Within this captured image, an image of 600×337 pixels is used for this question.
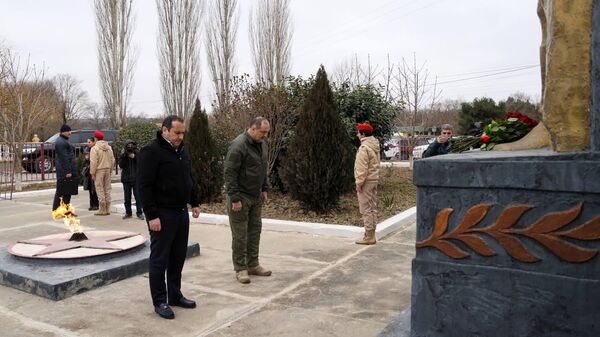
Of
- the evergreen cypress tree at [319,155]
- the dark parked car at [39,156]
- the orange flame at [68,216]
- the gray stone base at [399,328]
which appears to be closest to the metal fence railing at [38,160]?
the dark parked car at [39,156]

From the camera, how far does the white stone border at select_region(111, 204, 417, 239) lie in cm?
722

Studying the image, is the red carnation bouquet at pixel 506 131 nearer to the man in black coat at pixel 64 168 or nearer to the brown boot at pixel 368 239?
the brown boot at pixel 368 239

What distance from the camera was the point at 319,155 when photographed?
329 inches

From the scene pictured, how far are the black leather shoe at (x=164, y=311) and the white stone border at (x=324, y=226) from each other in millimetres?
3632

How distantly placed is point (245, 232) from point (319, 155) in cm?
356

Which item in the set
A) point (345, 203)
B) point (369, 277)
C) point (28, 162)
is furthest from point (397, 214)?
point (28, 162)

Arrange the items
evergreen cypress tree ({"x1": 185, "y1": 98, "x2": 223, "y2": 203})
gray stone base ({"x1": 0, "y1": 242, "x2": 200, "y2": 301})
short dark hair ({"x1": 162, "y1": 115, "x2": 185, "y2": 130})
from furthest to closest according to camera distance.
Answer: evergreen cypress tree ({"x1": 185, "y1": 98, "x2": 223, "y2": 203}) → gray stone base ({"x1": 0, "y1": 242, "x2": 200, "y2": 301}) → short dark hair ({"x1": 162, "y1": 115, "x2": 185, "y2": 130})

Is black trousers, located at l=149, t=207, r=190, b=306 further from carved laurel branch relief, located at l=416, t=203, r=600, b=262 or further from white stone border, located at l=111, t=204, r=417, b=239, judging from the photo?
white stone border, located at l=111, t=204, r=417, b=239

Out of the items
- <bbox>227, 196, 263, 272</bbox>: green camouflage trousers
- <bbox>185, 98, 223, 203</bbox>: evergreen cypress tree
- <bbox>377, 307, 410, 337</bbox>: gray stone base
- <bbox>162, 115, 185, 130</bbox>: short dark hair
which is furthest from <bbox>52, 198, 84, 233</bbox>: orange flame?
<bbox>377, 307, 410, 337</bbox>: gray stone base

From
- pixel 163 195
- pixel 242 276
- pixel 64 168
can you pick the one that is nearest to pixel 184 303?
pixel 242 276

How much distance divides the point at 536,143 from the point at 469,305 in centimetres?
117

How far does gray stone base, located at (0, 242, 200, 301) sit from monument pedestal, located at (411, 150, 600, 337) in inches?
131

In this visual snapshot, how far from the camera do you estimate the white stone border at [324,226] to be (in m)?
7.22

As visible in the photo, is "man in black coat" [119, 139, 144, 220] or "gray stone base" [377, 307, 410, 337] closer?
"gray stone base" [377, 307, 410, 337]
